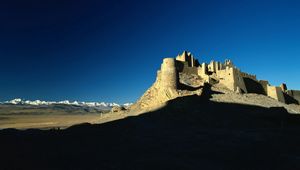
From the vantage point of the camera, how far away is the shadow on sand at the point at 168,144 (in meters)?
13.7

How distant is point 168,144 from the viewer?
18406mm

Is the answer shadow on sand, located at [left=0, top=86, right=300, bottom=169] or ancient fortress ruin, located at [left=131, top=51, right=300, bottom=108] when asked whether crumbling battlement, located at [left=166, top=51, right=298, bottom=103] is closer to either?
ancient fortress ruin, located at [left=131, top=51, right=300, bottom=108]

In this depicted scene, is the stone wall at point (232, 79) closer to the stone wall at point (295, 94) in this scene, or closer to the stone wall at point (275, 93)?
the stone wall at point (275, 93)

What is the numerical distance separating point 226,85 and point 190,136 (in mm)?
22048

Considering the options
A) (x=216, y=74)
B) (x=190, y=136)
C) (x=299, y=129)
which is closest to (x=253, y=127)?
(x=299, y=129)

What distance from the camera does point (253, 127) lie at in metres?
25.2

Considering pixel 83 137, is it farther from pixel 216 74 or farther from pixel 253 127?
pixel 216 74

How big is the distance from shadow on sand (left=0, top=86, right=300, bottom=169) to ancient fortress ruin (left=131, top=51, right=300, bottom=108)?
327 inches

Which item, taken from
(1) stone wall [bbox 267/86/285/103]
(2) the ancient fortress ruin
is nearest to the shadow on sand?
(2) the ancient fortress ruin

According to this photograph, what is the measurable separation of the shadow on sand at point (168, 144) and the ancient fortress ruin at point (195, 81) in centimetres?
830

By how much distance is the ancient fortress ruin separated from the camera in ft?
117

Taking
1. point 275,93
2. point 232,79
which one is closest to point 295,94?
point 275,93

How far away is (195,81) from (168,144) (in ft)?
79.3

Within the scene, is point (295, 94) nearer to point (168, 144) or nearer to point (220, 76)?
point (220, 76)
